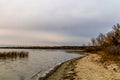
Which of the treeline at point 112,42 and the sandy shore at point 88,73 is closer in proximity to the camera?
the sandy shore at point 88,73

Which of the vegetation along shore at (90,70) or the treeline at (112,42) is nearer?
the vegetation along shore at (90,70)

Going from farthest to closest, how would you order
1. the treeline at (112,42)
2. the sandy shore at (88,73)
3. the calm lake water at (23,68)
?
1. the treeline at (112,42)
2. the calm lake water at (23,68)
3. the sandy shore at (88,73)

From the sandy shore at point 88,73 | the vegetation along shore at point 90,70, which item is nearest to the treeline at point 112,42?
the vegetation along shore at point 90,70

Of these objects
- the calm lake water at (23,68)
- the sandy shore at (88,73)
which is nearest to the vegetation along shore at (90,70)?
the sandy shore at (88,73)

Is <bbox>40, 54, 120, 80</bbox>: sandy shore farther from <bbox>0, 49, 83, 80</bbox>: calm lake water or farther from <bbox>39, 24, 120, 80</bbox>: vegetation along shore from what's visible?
<bbox>0, 49, 83, 80</bbox>: calm lake water

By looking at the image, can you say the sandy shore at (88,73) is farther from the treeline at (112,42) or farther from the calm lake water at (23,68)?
the treeline at (112,42)

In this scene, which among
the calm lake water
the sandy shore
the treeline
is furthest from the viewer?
the treeline

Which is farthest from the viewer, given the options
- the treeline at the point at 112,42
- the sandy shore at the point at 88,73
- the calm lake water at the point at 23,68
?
the treeline at the point at 112,42

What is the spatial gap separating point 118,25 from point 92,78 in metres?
77.5

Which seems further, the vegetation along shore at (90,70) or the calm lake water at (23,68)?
the calm lake water at (23,68)

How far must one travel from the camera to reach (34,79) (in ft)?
86.6

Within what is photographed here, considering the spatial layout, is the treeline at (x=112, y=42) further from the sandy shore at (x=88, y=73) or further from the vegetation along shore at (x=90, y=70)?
the sandy shore at (x=88, y=73)

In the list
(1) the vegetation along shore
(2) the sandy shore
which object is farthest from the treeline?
(2) the sandy shore

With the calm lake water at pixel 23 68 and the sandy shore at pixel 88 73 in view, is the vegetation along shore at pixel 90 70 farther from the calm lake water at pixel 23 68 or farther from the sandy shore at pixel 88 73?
the calm lake water at pixel 23 68
